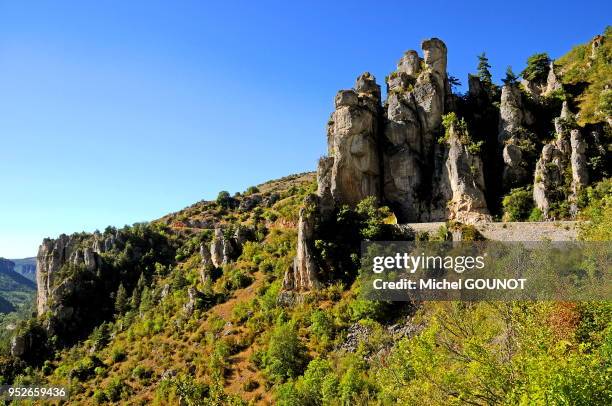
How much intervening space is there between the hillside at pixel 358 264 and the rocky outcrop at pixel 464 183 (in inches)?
4.5

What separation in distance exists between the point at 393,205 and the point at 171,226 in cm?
5917

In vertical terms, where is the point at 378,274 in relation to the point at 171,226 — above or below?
below

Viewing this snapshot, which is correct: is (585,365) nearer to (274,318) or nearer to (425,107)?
(274,318)

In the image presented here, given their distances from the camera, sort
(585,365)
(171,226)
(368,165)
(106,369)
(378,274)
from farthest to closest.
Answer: (171,226) → (106,369) → (368,165) → (378,274) → (585,365)

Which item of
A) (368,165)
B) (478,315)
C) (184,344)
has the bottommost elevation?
(184,344)

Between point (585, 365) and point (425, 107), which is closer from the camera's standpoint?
point (585, 365)

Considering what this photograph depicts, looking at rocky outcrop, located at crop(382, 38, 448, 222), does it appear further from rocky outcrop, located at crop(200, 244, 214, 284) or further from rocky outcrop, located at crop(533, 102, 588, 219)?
rocky outcrop, located at crop(200, 244, 214, 284)

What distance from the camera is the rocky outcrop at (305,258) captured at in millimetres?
41719

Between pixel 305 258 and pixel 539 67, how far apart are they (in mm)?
40013

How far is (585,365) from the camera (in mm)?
15539

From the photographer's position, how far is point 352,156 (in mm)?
46000

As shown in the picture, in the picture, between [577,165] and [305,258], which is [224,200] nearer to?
[305,258]

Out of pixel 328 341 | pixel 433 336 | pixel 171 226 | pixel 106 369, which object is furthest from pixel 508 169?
pixel 171 226

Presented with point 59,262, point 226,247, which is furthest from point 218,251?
point 59,262
